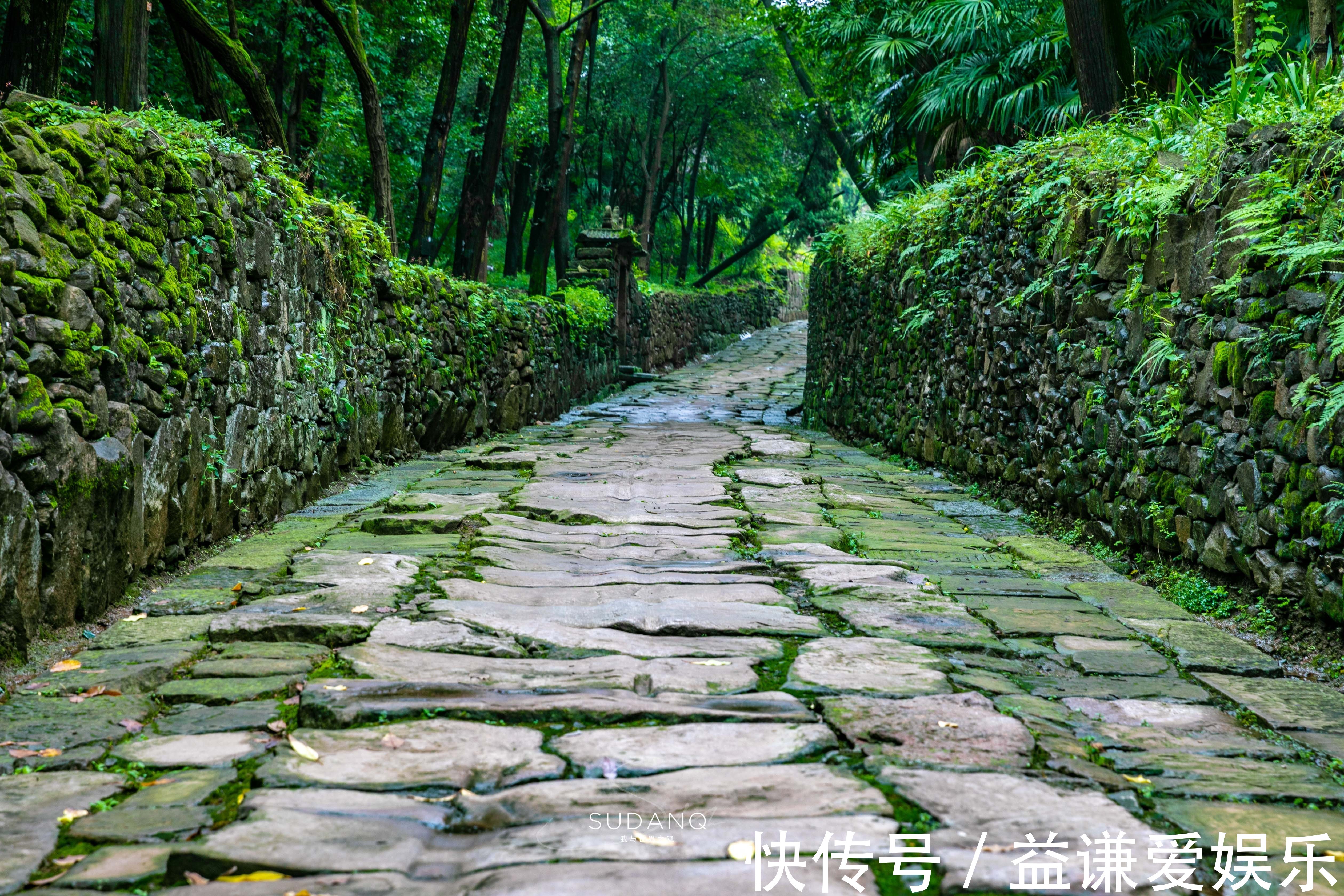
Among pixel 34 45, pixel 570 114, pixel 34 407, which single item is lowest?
pixel 34 407

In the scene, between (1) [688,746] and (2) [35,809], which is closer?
(2) [35,809]

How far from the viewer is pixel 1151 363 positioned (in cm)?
492

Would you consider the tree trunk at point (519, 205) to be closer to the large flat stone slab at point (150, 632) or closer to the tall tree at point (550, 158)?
the tall tree at point (550, 158)

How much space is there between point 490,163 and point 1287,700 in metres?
11.2

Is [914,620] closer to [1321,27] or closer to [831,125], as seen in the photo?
[1321,27]

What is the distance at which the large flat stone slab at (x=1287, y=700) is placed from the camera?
2932 millimetres

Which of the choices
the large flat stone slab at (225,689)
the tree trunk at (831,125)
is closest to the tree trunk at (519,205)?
the tree trunk at (831,125)

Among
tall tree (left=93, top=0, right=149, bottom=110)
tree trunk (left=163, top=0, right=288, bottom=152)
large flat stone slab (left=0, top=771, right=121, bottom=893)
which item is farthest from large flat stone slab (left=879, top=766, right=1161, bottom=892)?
tree trunk (left=163, top=0, right=288, bottom=152)

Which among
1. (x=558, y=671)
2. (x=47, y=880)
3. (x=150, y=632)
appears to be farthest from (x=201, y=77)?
(x=47, y=880)

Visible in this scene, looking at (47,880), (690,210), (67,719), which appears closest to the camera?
(47,880)

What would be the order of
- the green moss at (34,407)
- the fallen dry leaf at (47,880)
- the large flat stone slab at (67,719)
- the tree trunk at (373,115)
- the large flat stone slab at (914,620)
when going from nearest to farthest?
the fallen dry leaf at (47,880) → the large flat stone slab at (67,719) → the green moss at (34,407) → the large flat stone slab at (914,620) → the tree trunk at (373,115)

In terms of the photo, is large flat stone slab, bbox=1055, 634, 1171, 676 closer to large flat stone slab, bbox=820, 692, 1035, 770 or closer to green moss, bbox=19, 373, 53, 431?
large flat stone slab, bbox=820, 692, 1035, 770

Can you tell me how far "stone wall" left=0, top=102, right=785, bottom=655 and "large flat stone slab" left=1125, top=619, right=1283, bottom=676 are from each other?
12.1 ft

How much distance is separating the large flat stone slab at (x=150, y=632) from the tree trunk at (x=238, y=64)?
5333 mm
